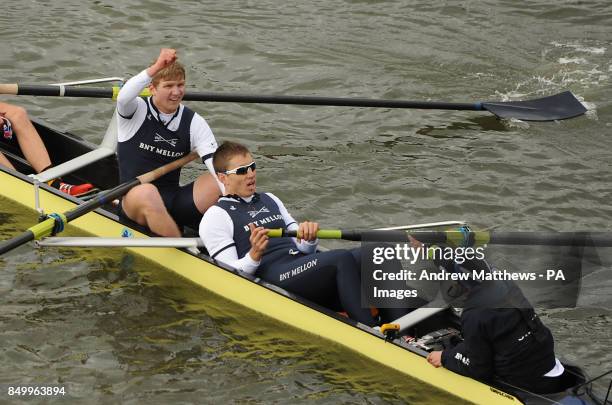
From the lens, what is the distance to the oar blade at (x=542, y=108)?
12641 mm

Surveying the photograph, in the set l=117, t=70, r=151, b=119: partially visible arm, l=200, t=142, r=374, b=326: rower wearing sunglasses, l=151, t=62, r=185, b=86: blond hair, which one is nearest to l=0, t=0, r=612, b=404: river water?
l=200, t=142, r=374, b=326: rower wearing sunglasses

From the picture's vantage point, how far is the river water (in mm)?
8484

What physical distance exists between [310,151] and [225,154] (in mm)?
3922

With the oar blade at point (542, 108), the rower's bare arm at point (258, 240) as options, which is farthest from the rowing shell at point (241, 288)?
the oar blade at point (542, 108)

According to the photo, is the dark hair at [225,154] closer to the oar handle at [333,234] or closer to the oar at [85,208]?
the oar handle at [333,234]

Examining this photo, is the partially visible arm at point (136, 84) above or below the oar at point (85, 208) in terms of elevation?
above

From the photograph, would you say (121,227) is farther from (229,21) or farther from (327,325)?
(229,21)

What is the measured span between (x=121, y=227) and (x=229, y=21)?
6764 millimetres

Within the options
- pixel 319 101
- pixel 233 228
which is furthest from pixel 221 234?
pixel 319 101

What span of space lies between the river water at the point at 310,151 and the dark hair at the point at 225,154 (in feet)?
3.86

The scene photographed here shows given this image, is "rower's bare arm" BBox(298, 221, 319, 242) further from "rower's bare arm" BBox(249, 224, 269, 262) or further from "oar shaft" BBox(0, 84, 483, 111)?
"oar shaft" BBox(0, 84, 483, 111)

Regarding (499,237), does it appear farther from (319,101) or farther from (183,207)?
(319,101)

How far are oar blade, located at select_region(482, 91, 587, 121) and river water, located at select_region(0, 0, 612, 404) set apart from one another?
12.8 inches

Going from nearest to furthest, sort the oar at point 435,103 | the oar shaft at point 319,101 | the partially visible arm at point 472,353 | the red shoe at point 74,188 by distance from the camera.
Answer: the partially visible arm at point 472,353 < the red shoe at point 74,188 < the oar at point 435,103 < the oar shaft at point 319,101
